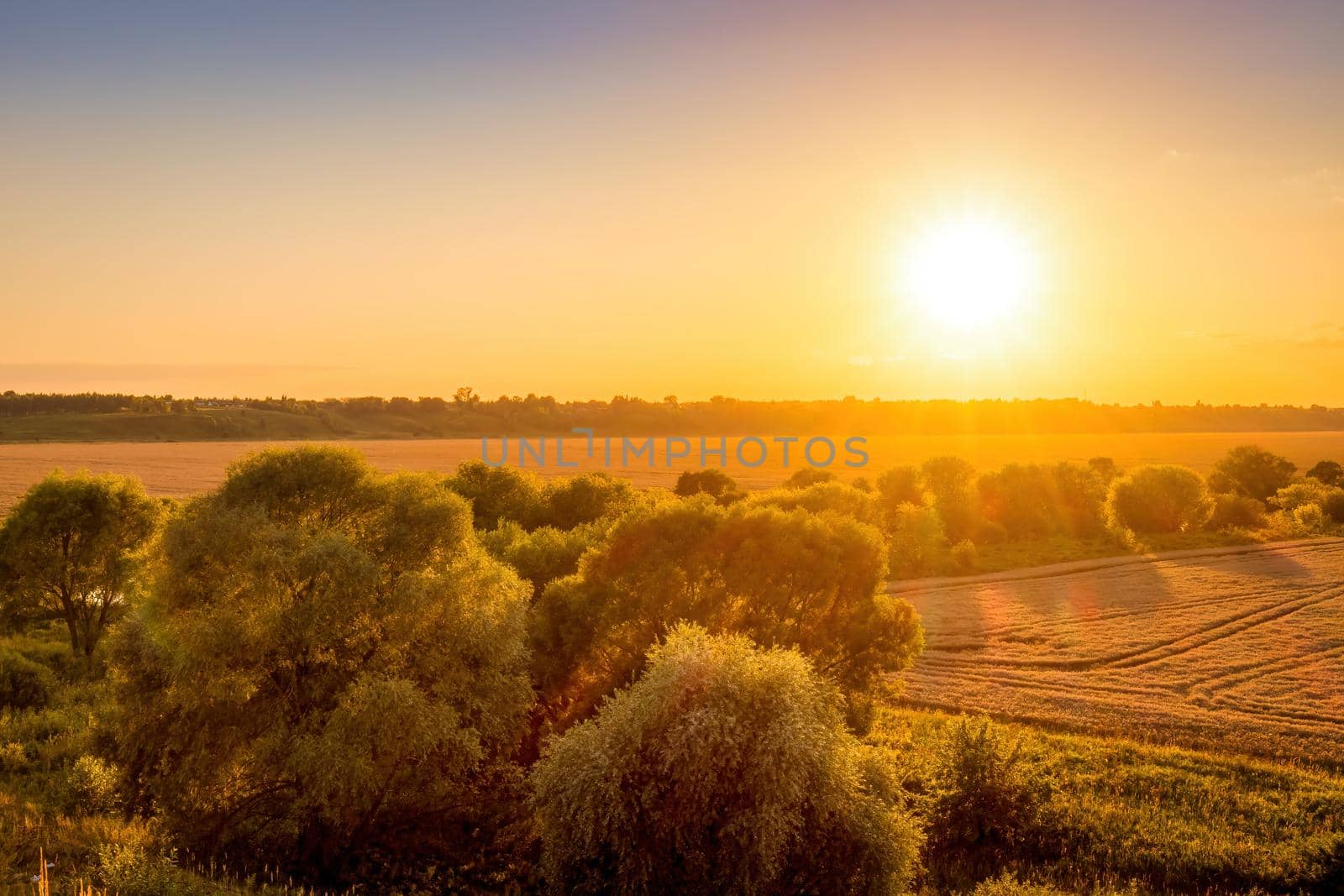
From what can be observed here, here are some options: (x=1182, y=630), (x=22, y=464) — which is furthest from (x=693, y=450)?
(x=1182, y=630)

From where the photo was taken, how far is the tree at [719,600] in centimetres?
2798

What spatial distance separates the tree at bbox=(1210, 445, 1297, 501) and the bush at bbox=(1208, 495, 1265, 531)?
37.6 feet

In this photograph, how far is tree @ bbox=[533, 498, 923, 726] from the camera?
28.0m

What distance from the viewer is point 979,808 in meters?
25.0

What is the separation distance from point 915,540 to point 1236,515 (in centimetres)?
3873

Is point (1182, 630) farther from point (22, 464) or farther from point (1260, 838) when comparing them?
point (22, 464)

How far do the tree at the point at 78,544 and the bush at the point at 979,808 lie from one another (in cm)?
3665

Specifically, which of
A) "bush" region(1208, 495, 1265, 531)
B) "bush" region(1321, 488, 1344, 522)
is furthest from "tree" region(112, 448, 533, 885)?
"bush" region(1321, 488, 1344, 522)

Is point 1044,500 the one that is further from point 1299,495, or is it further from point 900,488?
point 1299,495

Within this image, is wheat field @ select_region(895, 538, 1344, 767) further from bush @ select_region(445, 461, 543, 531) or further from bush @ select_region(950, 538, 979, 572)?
bush @ select_region(445, 461, 543, 531)

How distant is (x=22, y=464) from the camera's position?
→ 121m

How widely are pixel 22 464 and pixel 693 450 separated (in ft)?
396

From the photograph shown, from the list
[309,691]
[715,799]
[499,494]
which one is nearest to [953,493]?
[499,494]

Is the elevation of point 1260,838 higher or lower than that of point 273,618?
lower
